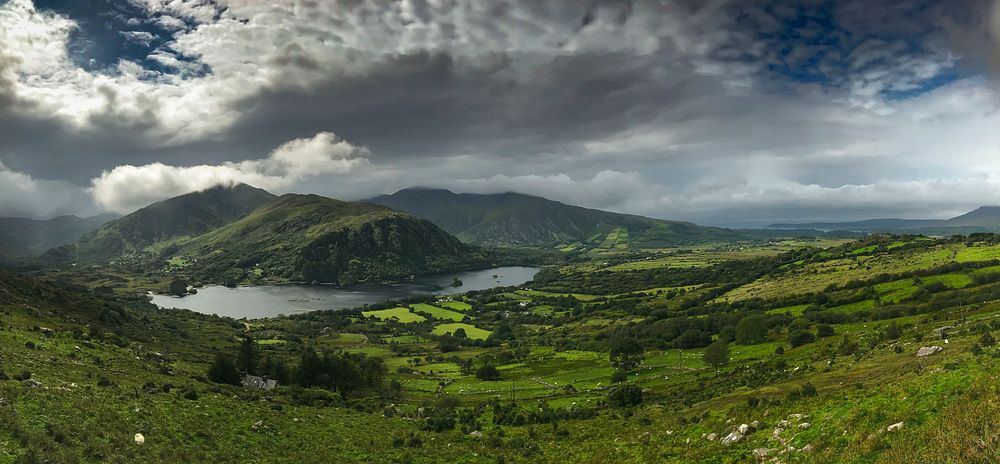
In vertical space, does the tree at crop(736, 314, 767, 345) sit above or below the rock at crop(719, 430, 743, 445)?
below

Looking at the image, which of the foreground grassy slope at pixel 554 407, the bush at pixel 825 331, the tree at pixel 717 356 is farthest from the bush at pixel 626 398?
the bush at pixel 825 331

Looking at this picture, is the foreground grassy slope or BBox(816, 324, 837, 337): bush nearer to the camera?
the foreground grassy slope

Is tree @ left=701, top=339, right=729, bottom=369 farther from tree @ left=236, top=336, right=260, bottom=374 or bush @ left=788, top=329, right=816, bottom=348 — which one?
tree @ left=236, top=336, right=260, bottom=374

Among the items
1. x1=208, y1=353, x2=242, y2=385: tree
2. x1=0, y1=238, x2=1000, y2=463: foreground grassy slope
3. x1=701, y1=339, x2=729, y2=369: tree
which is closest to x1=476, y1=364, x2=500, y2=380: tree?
x1=0, y1=238, x2=1000, y2=463: foreground grassy slope

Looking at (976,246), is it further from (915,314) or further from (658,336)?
(658,336)

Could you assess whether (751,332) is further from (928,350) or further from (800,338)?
(928,350)

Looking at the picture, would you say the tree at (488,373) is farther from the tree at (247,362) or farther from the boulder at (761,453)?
the boulder at (761,453)
